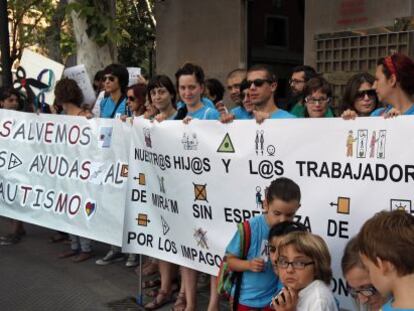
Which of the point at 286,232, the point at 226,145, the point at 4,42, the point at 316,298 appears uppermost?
the point at 4,42

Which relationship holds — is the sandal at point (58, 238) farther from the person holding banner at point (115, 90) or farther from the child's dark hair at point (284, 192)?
the child's dark hair at point (284, 192)

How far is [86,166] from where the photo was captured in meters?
5.25

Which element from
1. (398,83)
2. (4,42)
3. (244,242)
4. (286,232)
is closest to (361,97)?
(398,83)

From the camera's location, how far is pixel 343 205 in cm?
313

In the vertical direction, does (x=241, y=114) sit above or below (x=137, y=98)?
below

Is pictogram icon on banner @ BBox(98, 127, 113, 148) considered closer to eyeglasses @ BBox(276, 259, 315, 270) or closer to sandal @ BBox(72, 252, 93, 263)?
sandal @ BBox(72, 252, 93, 263)

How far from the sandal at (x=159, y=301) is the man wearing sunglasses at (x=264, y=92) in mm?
1842

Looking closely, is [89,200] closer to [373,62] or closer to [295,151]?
[295,151]

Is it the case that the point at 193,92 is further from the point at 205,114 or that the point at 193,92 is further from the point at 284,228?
the point at 284,228

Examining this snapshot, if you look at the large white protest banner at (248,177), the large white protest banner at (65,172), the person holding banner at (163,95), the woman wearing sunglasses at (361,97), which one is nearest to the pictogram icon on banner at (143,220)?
the large white protest banner at (248,177)

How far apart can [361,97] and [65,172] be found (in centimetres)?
306

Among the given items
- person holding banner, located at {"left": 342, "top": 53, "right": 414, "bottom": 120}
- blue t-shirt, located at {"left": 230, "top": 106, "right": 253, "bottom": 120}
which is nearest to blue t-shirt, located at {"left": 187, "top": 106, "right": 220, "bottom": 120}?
blue t-shirt, located at {"left": 230, "top": 106, "right": 253, "bottom": 120}

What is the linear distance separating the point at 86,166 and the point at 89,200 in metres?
0.33

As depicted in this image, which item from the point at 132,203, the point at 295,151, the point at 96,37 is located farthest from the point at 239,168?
the point at 96,37
